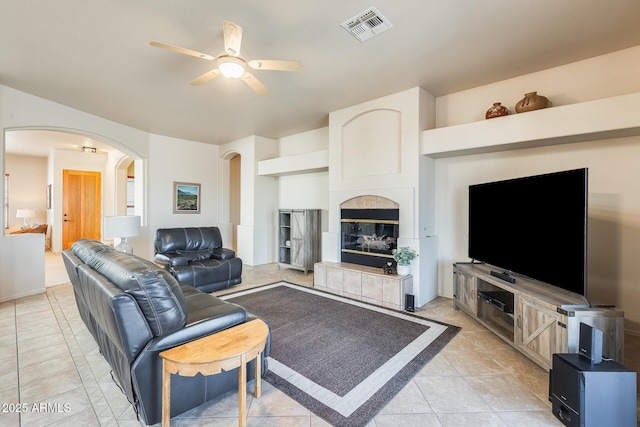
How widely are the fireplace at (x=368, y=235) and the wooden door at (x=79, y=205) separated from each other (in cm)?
790

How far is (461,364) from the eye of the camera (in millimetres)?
2404

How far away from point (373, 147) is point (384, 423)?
352cm

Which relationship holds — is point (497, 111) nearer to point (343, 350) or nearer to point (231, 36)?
point (231, 36)

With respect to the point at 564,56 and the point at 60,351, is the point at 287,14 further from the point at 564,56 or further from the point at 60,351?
the point at 60,351

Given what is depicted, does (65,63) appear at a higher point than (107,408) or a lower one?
higher

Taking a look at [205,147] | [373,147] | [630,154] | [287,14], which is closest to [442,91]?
[373,147]

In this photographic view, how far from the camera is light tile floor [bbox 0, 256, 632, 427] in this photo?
5.80 feet

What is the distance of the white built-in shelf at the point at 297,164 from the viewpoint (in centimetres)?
517

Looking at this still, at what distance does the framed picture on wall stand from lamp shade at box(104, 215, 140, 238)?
2.63 m

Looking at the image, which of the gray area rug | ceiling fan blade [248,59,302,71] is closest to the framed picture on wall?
the gray area rug

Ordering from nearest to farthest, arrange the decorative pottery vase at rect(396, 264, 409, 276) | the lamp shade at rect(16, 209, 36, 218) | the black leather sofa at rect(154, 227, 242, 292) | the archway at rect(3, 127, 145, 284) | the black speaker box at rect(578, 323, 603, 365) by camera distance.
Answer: the black speaker box at rect(578, 323, 603, 365)
the decorative pottery vase at rect(396, 264, 409, 276)
the black leather sofa at rect(154, 227, 242, 292)
the archway at rect(3, 127, 145, 284)
the lamp shade at rect(16, 209, 36, 218)

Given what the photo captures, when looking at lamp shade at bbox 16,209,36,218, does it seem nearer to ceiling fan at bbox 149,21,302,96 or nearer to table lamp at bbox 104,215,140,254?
table lamp at bbox 104,215,140,254

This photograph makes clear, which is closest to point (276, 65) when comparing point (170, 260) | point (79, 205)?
point (170, 260)

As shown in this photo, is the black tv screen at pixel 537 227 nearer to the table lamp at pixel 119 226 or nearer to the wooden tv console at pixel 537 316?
the wooden tv console at pixel 537 316
